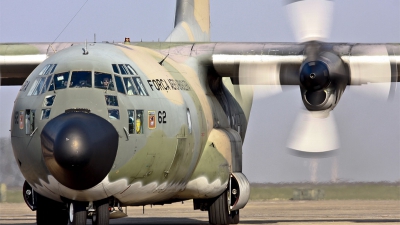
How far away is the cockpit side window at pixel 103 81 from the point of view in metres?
12.6

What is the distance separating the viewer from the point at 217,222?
54.1ft

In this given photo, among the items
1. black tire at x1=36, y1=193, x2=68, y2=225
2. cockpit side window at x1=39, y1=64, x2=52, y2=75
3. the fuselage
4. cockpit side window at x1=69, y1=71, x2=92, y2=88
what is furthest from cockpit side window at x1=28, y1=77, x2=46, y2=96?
black tire at x1=36, y1=193, x2=68, y2=225

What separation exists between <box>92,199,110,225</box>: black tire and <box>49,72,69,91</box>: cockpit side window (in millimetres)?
1765

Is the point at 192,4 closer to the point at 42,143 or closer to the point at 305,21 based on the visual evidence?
the point at 305,21

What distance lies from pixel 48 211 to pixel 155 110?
2878 mm

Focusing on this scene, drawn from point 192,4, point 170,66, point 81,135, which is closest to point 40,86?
point 81,135

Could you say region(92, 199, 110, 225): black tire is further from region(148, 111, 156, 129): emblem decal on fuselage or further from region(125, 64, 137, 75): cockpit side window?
region(125, 64, 137, 75): cockpit side window

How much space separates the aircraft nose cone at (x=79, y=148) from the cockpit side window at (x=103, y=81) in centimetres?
81

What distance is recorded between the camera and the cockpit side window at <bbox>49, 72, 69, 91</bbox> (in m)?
12.6

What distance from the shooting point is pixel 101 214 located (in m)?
12.6

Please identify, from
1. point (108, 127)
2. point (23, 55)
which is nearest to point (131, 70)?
point (108, 127)

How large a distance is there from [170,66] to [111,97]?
2950 mm

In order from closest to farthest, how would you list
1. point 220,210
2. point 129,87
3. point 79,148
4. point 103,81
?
1. point 79,148
2. point 103,81
3. point 129,87
4. point 220,210

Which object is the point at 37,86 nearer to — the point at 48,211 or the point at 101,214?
the point at 101,214
